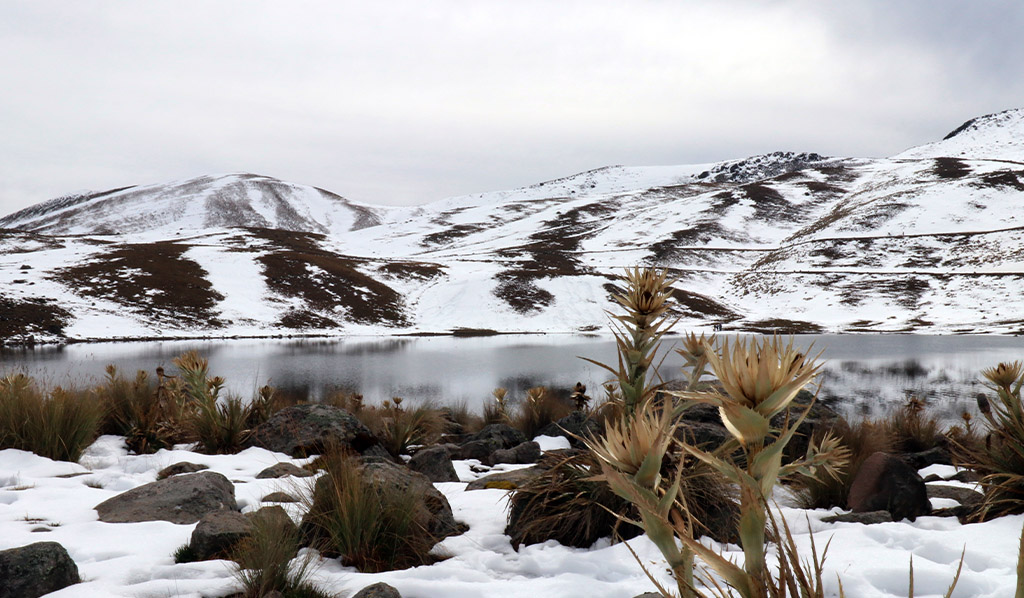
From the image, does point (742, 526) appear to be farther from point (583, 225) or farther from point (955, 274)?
point (583, 225)

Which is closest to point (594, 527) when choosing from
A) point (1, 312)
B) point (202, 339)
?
point (202, 339)

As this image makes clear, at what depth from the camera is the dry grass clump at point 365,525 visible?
3818 mm

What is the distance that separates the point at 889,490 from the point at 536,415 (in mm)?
6737

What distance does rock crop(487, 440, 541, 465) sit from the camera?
793 cm

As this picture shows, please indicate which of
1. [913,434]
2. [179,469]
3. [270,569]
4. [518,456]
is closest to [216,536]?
[270,569]

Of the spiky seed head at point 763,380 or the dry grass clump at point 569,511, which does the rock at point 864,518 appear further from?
the spiky seed head at point 763,380

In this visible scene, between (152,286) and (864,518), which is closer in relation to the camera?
(864,518)

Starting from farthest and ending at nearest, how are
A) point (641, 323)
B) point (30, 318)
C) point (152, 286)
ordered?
point (152, 286) < point (30, 318) < point (641, 323)

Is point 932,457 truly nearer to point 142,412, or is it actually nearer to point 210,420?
point 210,420

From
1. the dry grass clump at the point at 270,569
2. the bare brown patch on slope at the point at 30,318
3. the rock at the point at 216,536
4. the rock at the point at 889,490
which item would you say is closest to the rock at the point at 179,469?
the rock at the point at 216,536

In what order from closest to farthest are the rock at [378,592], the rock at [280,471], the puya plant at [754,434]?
the puya plant at [754,434] < the rock at [378,592] < the rock at [280,471]

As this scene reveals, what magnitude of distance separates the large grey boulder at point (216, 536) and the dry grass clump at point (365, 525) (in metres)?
0.40

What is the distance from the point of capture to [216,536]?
385 centimetres

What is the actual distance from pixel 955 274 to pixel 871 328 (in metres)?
19.1
